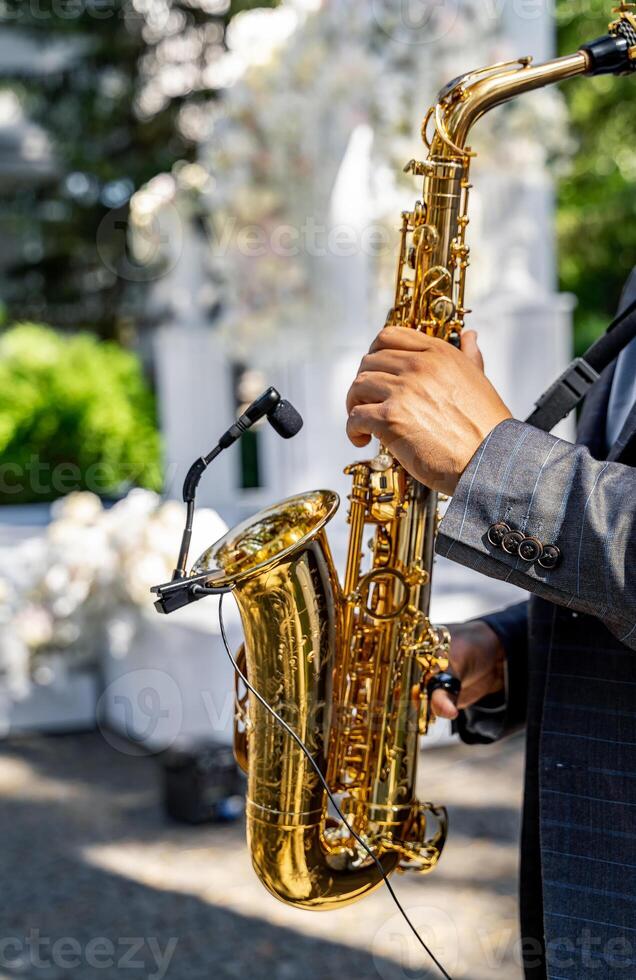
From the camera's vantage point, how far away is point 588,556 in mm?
1299

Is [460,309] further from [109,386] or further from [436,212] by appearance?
[109,386]

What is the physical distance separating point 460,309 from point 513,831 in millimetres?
2927

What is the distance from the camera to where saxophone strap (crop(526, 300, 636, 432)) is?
5.48 ft

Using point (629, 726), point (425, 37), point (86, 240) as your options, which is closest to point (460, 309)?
point (629, 726)

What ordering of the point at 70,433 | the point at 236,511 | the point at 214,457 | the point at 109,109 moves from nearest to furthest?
the point at 214,457
the point at 236,511
the point at 70,433
the point at 109,109

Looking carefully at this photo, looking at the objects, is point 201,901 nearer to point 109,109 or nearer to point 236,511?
point 236,511

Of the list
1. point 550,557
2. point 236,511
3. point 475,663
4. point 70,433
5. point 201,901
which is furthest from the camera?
point 70,433

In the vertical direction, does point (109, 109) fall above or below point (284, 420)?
above

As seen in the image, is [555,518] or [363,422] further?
[363,422]

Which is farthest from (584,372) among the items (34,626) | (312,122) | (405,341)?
(34,626)

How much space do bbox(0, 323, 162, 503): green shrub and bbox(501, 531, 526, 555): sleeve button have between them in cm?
601

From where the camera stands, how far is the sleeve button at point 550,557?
4.30 ft

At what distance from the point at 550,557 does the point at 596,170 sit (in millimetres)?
14548

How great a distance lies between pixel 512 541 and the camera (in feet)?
4.37
